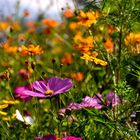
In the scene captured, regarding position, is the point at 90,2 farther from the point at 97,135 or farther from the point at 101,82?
the point at 101,82

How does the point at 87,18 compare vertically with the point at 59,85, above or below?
above

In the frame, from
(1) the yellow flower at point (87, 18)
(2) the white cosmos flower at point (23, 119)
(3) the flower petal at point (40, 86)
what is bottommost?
(2) the white cosmos flower at point (23, 119)

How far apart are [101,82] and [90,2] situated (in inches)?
27.9

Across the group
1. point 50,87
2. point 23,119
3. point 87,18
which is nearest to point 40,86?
point 50,87

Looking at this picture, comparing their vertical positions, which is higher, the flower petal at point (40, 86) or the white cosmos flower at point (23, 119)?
the flower petal at point (40, 86)

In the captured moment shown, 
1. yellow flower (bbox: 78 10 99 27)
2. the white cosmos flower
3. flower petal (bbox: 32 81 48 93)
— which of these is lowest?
the white cosmos flower

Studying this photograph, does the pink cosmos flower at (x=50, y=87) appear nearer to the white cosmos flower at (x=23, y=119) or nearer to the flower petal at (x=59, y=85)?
the flower petal at (x=59, y=85)

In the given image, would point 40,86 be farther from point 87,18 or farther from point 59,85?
point 87,18

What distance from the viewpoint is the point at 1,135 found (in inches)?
80.0

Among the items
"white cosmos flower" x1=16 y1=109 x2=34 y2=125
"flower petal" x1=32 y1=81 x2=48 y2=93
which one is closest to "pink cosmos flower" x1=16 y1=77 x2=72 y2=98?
"flower petal" x1=32 y1=81 x2=48 y2=93

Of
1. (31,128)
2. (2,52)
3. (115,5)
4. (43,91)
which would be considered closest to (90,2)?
(115,5)

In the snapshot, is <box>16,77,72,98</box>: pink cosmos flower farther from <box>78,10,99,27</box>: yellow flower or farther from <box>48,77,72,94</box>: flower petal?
<box>78,10,99,27</box>: yellow flower

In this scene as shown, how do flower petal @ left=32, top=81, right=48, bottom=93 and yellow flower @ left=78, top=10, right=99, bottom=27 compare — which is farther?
yellow flower @ left=78, top=10, right=99, bottom=27

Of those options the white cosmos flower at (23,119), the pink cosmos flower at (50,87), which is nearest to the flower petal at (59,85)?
the pink cosmos flower at (50,87)
